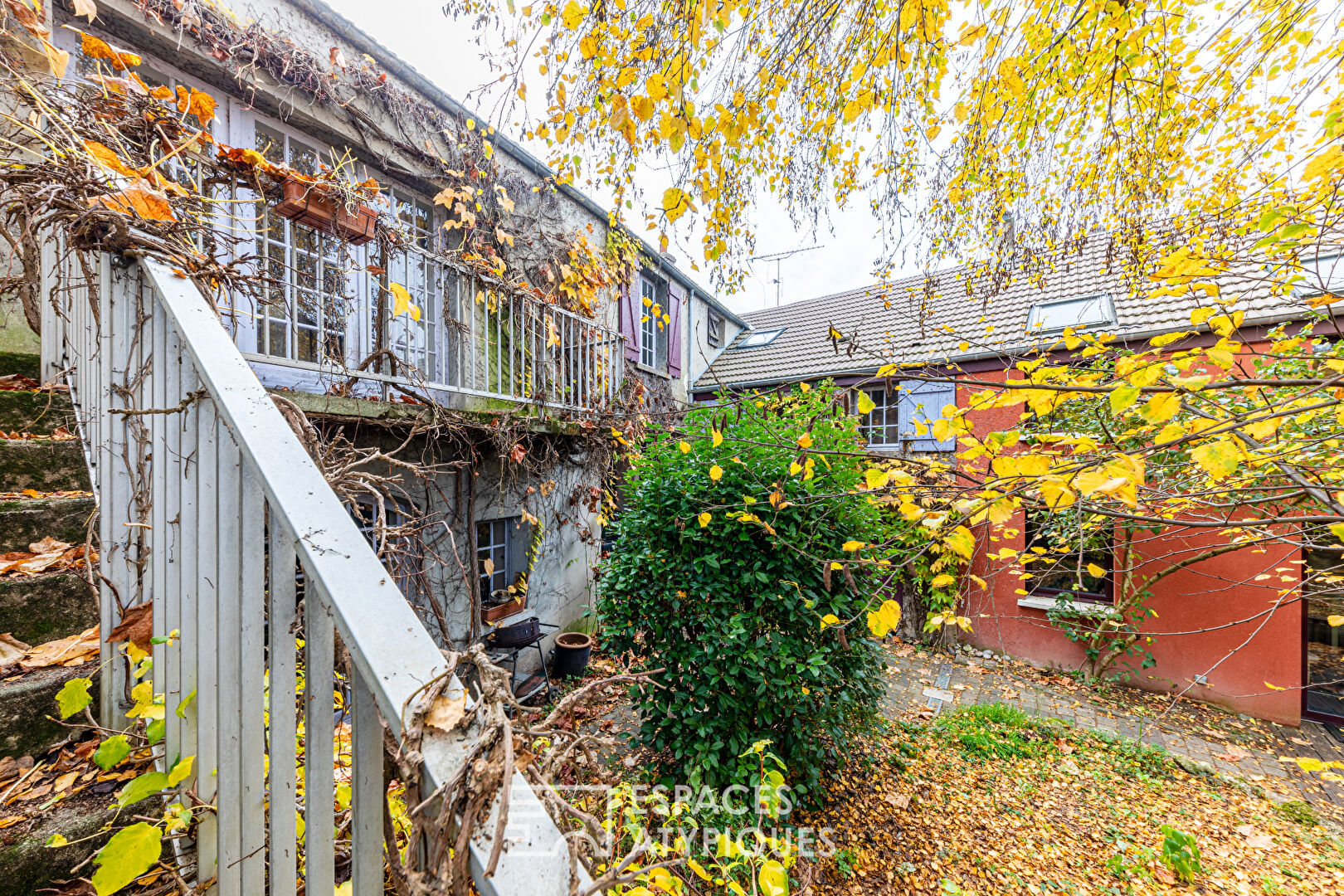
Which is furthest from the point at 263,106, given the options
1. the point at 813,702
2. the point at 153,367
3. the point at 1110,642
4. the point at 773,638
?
the point at 1110,642

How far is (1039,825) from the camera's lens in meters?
3.45

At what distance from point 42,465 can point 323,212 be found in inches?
70.3

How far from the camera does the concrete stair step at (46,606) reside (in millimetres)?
1325

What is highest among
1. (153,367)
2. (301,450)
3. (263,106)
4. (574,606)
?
(263,106)

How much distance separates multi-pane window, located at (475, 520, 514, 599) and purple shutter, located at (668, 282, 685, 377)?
17.6 ft

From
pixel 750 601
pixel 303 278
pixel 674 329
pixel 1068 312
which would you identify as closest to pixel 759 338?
pixel 674 329

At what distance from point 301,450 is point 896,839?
4200mm

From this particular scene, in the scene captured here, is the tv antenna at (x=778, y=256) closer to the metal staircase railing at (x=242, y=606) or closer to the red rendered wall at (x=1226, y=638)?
the red rendered wall at (x=1226, y=638)

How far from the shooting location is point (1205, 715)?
5.54 meters

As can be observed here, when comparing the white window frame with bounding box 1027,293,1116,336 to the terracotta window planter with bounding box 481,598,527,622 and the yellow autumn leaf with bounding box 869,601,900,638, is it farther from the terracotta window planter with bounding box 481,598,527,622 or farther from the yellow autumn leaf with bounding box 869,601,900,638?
the terracotta window planter with bounding box 481,598,527,622

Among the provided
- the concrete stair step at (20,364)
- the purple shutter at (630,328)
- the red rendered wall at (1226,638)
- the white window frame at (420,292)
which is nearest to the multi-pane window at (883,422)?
the red rendered wall at (1226,638)

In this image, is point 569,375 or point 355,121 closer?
point 355,121

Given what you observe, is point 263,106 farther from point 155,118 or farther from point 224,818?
point 224,818

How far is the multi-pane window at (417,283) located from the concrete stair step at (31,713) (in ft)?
8.90
